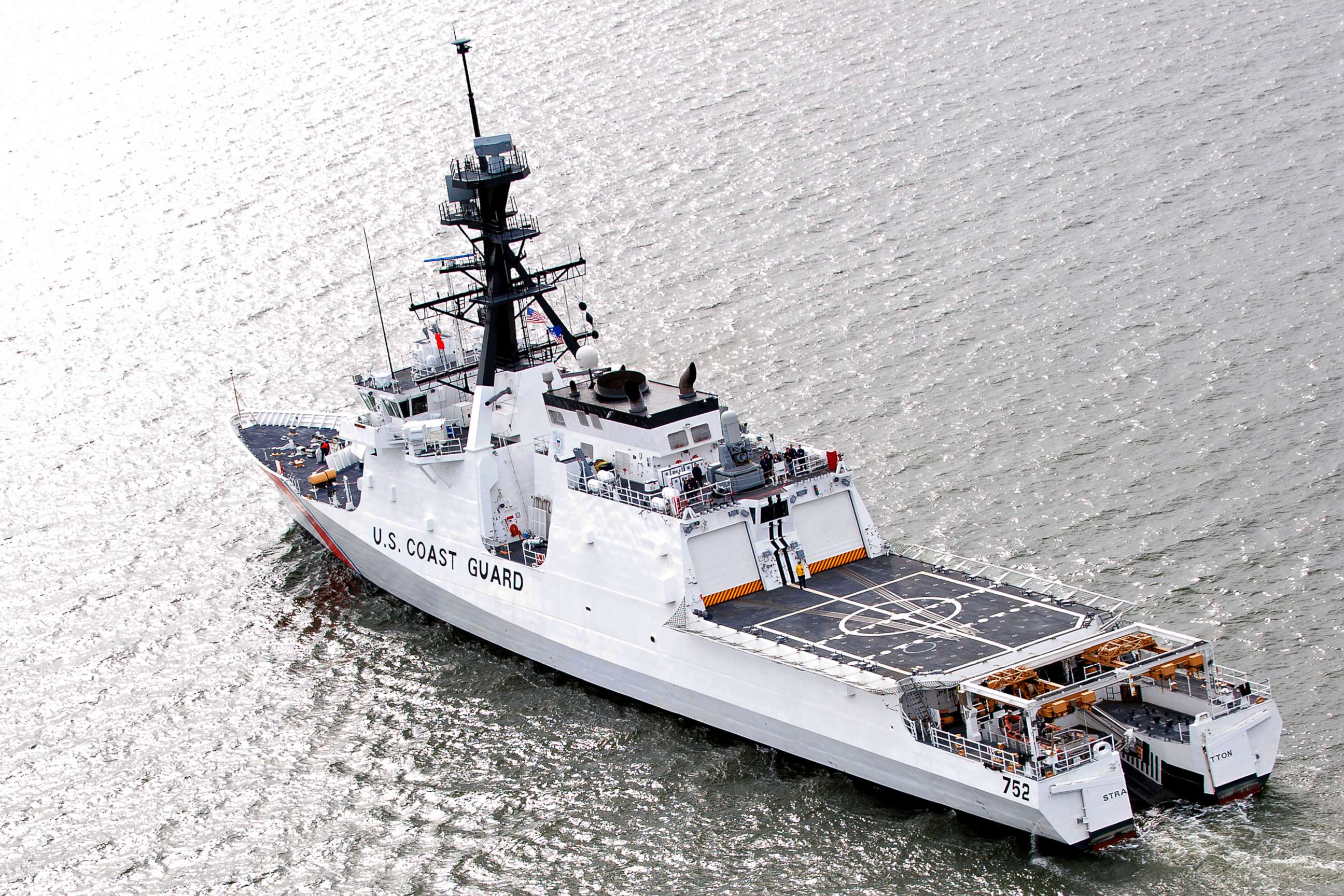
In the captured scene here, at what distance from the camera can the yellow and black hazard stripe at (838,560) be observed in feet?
114

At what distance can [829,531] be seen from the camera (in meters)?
35.0

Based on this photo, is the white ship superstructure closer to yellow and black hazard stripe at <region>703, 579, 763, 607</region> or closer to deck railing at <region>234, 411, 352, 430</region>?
yellow and black hazard stripe at <region>703, 579, 763, 607</region>

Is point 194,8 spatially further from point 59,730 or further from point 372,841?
point 372,841

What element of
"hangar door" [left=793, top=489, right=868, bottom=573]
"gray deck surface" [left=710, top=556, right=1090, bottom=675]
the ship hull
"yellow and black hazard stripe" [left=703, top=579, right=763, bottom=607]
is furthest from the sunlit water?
"hangar door" [left=793, top=489, right=868, bottom=573]

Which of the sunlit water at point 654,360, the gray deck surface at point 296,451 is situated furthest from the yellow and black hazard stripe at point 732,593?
the gray deck surface at point 296,451

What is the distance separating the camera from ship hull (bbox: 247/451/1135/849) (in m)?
27.7

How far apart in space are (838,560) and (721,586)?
2.72 meters

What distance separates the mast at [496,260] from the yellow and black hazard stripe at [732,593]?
7.74 metres

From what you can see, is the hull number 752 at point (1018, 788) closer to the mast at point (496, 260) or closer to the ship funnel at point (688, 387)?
the ship funnel at point (688, 387)

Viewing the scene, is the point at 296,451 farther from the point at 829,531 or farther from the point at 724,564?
the point at 829,531

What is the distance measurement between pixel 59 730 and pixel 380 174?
27252 mm

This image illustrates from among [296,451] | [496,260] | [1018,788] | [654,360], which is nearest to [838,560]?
[1018,788]

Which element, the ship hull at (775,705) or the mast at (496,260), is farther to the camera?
the mast at (496,260)

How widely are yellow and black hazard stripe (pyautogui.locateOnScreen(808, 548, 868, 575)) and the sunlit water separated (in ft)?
11.6
